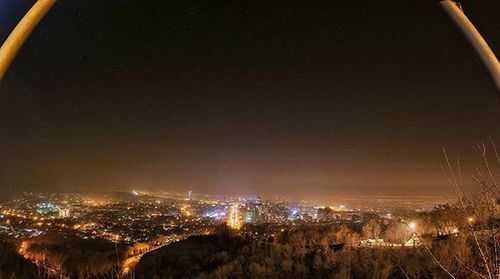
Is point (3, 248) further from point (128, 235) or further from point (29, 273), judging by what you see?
point (128, 235)

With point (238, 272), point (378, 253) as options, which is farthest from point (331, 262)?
point (238, 272)

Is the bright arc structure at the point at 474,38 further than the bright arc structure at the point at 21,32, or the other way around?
the bright arc structure at the point at 21,32

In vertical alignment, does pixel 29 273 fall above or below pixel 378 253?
below

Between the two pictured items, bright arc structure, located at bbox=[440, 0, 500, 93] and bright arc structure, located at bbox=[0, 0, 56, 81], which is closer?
bright arc structure, located at bbox=[440, 0, 500, 93]
